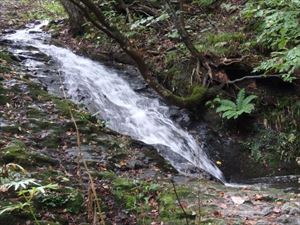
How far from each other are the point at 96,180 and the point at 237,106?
3999 millimetres

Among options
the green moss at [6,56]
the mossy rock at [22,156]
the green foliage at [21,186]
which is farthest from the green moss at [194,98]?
the green foliage at [21,186]

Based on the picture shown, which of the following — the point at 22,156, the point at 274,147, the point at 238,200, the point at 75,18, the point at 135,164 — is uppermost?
the point at 75,18

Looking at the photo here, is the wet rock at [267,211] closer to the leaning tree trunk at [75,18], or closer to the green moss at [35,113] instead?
the green moss at [35,113]

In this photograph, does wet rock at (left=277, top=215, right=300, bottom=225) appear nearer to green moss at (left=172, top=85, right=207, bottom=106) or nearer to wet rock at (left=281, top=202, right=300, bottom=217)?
wet rock at (left=281, top=202, right=300, bottom=217)

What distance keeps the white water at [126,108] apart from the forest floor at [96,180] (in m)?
0.80

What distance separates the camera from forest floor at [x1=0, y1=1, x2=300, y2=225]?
15.4 ft

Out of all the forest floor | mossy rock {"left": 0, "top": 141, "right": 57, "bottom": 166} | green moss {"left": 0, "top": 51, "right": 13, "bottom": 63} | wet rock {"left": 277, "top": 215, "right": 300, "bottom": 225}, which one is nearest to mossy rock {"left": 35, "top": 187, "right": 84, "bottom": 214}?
the forest floor

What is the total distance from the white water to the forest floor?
0.80 m

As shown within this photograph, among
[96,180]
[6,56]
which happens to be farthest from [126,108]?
[96,180]

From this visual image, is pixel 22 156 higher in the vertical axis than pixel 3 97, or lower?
lower

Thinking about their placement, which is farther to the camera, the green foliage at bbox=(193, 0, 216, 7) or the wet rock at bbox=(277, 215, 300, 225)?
the green foliage at bbox=(193, 0, 216, 7)

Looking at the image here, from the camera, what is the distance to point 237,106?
8.47 meters

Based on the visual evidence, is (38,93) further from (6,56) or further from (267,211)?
(267,211)

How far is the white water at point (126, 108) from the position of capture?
801 centimetres
